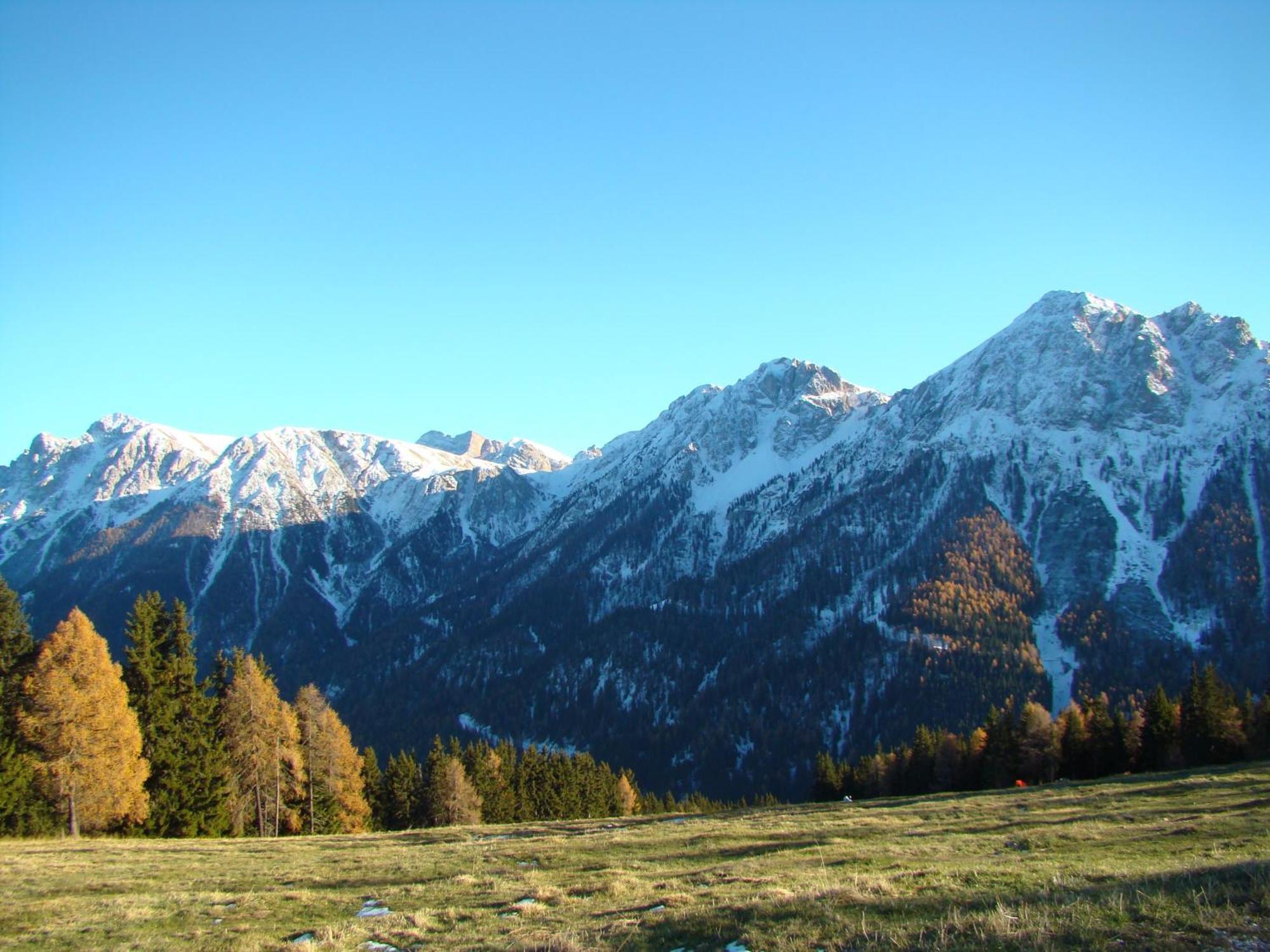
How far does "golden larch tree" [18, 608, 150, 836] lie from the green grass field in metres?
3.83

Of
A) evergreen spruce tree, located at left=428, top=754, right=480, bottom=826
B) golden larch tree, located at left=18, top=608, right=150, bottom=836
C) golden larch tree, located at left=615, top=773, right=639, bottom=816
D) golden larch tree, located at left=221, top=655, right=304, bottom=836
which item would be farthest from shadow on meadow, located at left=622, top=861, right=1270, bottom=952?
golden larch tree, located at left=615, top=773, right=639, bottom=816

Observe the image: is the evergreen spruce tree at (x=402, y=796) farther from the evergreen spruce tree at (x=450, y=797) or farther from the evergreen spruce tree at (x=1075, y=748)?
the evergreen spruce tree at (x=1075, y=748)

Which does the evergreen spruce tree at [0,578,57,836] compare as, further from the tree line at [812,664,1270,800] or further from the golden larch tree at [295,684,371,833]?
the tree line at [812,664,1270,800]

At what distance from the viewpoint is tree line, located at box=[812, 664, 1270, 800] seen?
2904 inches

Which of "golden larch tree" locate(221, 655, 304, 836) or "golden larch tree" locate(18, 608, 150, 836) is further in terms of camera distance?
"golden larch tree" locate(221, 655, 304, 836)

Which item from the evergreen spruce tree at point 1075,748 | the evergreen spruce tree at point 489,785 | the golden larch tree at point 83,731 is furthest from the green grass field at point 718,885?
the evergreen spruce tree at point 1075,748

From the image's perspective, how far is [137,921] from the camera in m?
20.3

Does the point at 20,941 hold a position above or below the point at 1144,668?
above

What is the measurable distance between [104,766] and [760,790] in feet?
567

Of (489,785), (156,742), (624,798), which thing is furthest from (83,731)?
(624,798)

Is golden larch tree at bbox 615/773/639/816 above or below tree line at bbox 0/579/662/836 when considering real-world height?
below

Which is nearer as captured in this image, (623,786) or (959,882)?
(959,882)

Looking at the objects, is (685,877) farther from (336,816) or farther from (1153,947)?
(336,816)

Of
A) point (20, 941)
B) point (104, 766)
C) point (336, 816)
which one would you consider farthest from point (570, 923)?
point (336, 816)
